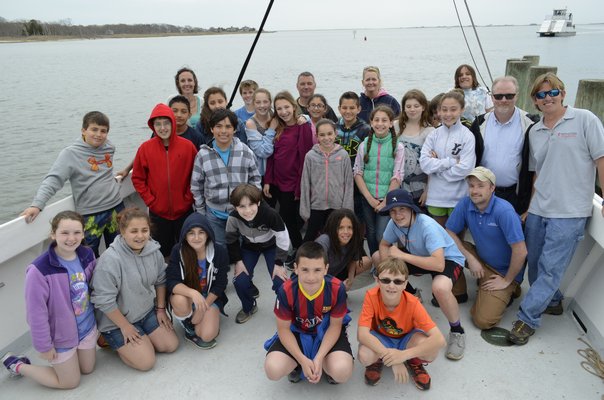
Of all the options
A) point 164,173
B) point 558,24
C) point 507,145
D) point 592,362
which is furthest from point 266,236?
point 558,24

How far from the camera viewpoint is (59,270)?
2.45 m

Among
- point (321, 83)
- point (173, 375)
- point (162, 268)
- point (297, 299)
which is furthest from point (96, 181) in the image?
A: point (321, 83)

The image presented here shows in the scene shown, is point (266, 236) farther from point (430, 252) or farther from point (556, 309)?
point (556, 309)

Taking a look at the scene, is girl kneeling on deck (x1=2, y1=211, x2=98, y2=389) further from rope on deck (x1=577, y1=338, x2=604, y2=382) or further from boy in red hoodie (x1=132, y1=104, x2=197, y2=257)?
rope on deck (x1=577, y1=338, x2=604, y2=382)

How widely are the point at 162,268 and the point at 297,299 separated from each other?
92cm

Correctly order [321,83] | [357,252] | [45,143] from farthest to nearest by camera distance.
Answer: [321,83], [45,143], [357,252]

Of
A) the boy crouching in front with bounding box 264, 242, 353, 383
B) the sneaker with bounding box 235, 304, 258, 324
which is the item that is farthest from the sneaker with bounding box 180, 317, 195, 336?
the boy crouching in front with bounding box 264, 242, 353, 383

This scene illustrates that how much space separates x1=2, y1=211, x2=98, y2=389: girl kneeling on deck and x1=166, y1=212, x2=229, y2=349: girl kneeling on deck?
1.58 ft

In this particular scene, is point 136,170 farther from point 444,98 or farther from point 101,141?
point 444,98

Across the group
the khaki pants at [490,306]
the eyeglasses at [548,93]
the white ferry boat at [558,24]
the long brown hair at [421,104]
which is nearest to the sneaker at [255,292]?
the khaki pants at [490,306]

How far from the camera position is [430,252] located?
286 centimetres

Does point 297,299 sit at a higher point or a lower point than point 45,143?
higher

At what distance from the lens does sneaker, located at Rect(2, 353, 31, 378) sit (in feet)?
8.46

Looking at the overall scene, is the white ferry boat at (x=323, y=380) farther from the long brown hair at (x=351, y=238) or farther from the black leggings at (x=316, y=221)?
the black leggings at (x=316, y=221)
